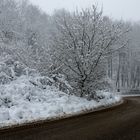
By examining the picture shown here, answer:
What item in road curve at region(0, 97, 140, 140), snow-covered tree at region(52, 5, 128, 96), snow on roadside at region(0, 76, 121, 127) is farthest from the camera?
snow-covered tree at region(52, 5, 128, 96)

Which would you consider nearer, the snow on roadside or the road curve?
the road curve

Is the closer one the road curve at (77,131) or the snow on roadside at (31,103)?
the road curve at (77,131)

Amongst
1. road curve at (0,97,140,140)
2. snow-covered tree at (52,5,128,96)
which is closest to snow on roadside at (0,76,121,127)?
road curve at (0,97,140,140)

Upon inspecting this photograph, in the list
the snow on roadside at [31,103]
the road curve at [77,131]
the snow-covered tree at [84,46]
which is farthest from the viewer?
the snow-covered tree at [84,46]

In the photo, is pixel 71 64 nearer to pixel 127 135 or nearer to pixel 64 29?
pixel 64 29

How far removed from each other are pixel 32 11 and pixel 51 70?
143 feet

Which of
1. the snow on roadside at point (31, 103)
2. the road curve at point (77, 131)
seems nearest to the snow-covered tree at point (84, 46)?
the snow on roadside at point (31, 103)

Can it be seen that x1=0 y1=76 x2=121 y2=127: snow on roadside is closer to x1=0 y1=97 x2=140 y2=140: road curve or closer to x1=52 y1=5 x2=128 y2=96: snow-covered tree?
x1=0 y1=97 x2=140 y2=140: road curve

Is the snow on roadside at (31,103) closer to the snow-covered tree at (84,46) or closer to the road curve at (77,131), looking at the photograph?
the road curve at (77,131)

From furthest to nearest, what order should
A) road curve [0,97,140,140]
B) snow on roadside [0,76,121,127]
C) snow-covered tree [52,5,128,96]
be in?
snow-covered tree [52,5,128,96], snow on roadside [0,76,121,127], road curve [0,97,140,140]

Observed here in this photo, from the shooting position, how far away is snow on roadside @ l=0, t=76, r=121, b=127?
12086 millimetres

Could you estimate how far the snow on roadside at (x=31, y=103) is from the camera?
12.1 meters

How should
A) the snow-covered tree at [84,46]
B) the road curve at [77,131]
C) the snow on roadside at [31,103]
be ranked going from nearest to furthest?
1. the road curve at [77,131]
2. the snow on roadside at [31,103]
3. the snow-covered tree at [84,46]

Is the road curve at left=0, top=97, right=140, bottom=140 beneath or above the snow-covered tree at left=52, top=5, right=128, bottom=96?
beneath
